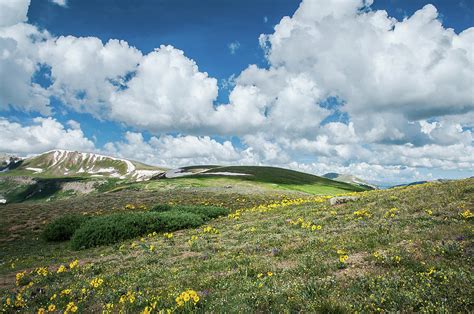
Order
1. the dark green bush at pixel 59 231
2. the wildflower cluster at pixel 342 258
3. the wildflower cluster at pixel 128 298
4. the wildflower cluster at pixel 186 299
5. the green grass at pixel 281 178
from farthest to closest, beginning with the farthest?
the green grass at pixel 281 178, the dark green bush at pixel 59 231, the wildflower cluster at pixel 342 258, the wildflower cluster at pixel 128 298, the wildflower cluster at pixel 186 299

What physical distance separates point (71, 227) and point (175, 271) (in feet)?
64.1

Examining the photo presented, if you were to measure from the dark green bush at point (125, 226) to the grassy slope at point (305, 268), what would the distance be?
2627 mm

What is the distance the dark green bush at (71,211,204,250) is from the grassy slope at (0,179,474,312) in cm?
263

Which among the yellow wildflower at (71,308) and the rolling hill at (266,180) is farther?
the rolling hill at (266,180)

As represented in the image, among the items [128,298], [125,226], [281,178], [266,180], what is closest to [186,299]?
[128,298]

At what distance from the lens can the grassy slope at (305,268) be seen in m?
7.99

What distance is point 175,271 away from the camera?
12820mm

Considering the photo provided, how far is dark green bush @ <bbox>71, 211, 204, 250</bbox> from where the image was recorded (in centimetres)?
2316

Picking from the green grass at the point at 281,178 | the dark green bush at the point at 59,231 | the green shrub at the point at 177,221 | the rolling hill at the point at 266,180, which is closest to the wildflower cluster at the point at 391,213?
the green shrub at the point at 177,221

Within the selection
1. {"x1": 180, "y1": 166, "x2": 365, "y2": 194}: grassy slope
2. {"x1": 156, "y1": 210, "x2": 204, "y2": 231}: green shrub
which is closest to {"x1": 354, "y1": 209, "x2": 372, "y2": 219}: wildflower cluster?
{"x1": 156, "y1": 210, "x2": 204, "y2": 231}: green shrub

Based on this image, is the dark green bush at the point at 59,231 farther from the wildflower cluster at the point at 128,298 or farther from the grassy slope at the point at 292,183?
the grassy slope at the point at 292,183

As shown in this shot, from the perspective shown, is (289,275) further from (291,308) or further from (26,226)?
(26,226)

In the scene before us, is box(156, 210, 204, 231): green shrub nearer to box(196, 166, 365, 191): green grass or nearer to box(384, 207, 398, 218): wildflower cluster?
box(384, 207, 398, 218): wildflower cluster

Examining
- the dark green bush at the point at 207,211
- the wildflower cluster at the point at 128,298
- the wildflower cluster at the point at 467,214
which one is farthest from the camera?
the dark green bush at the point at 207,211
